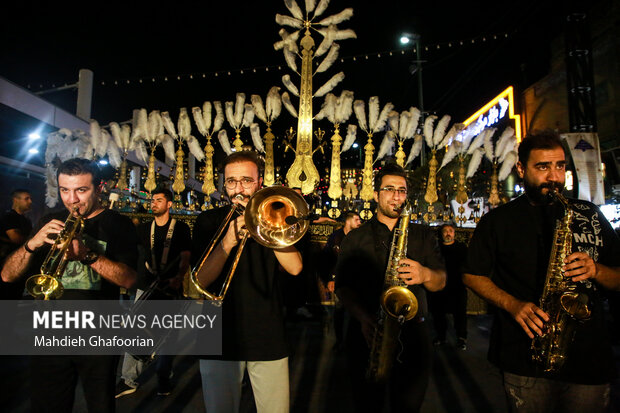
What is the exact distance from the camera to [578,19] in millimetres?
11852

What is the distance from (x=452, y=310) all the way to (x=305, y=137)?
550cm

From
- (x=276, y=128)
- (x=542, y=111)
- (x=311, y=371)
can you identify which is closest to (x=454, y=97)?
(x=542, y=111)

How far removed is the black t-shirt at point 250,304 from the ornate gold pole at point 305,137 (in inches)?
257

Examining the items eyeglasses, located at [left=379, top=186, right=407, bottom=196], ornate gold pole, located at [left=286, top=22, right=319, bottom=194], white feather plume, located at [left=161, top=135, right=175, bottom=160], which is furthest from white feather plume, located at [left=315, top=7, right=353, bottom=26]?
eyeglasses, located at [left=379, top=186, right=407, bottom=196]

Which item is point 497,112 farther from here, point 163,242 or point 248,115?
point 163,242

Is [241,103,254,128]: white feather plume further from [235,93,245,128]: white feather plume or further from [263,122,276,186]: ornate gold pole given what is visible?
[263,122,276,186]: ornate gold pole

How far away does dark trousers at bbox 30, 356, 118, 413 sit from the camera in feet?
7.04

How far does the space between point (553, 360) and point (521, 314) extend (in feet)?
1.04

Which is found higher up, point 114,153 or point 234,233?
point 114,153

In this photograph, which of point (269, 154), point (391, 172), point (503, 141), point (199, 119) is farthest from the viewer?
point (503, 141)

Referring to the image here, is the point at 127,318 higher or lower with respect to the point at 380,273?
lower

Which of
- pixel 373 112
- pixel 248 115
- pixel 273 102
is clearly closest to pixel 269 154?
pixel 248 115

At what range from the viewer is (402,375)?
2.49 m

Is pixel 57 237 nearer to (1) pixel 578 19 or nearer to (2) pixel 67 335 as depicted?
(2) pixel 67 335
